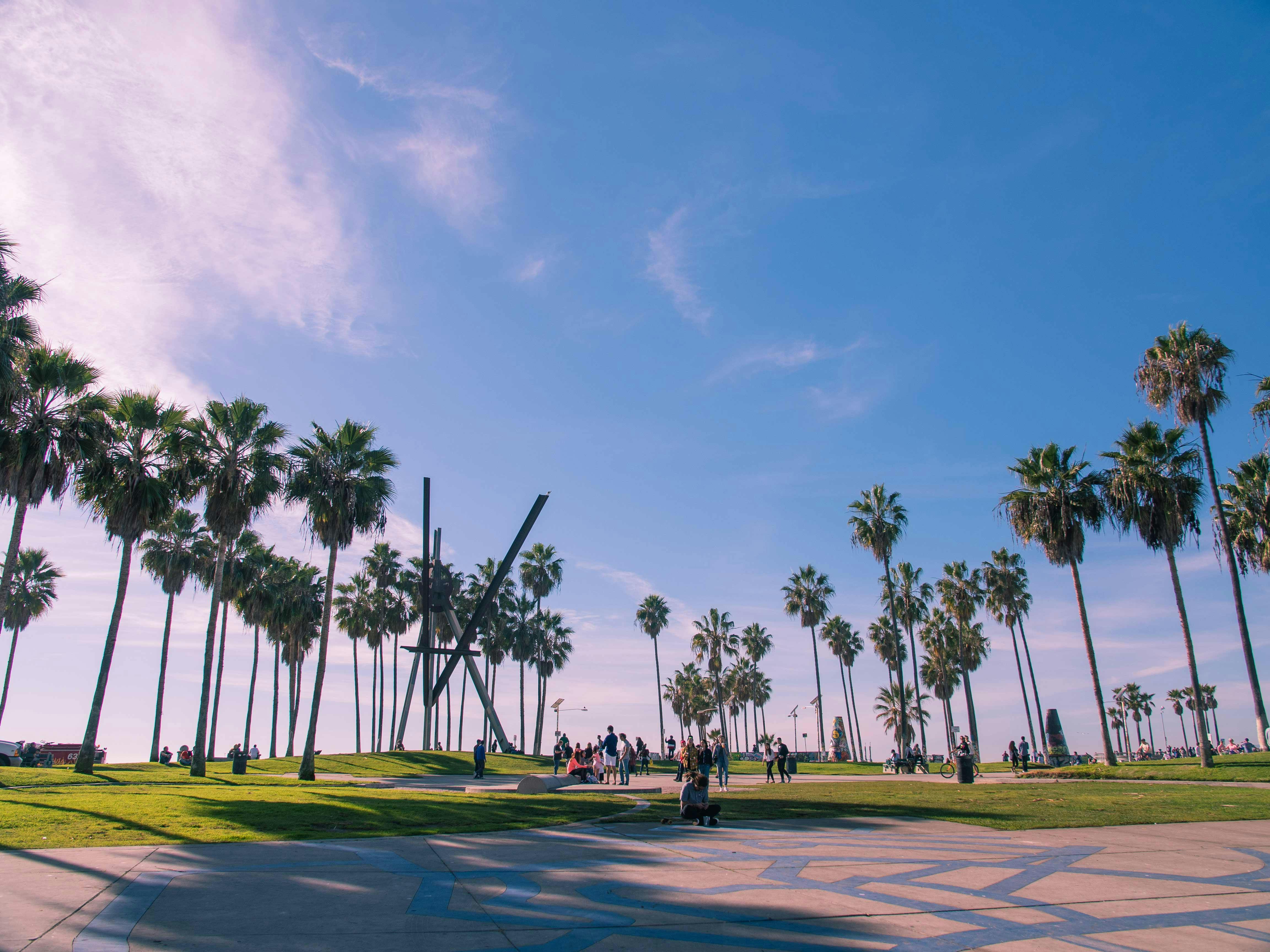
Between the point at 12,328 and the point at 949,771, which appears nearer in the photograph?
the point at 12,328

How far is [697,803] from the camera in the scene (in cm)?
1426

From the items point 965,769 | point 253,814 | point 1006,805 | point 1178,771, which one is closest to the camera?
point 253,814

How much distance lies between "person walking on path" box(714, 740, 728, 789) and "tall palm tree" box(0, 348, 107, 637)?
75.9 feet

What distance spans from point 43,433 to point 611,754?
23042mm

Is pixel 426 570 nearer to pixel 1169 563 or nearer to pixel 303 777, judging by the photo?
pixel 303 777

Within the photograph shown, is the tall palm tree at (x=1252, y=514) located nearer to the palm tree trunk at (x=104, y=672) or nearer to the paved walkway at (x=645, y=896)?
the paved walkway at (x=645, y=896)

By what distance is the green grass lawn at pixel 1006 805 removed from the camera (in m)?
14.7

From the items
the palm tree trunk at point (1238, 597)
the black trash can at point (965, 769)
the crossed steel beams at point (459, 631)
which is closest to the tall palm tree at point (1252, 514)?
the palm tree trunk at point (1238, 597)

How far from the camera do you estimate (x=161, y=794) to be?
1823 cm

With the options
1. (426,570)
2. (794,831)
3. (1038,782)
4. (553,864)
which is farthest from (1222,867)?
(426,570)

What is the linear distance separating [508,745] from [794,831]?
41427 mm

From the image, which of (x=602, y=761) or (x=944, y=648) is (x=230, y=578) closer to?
(x=602, y=761)

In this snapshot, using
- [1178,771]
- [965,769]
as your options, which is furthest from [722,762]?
[1178,771]

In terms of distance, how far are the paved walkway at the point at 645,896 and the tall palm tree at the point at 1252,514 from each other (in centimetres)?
2875
